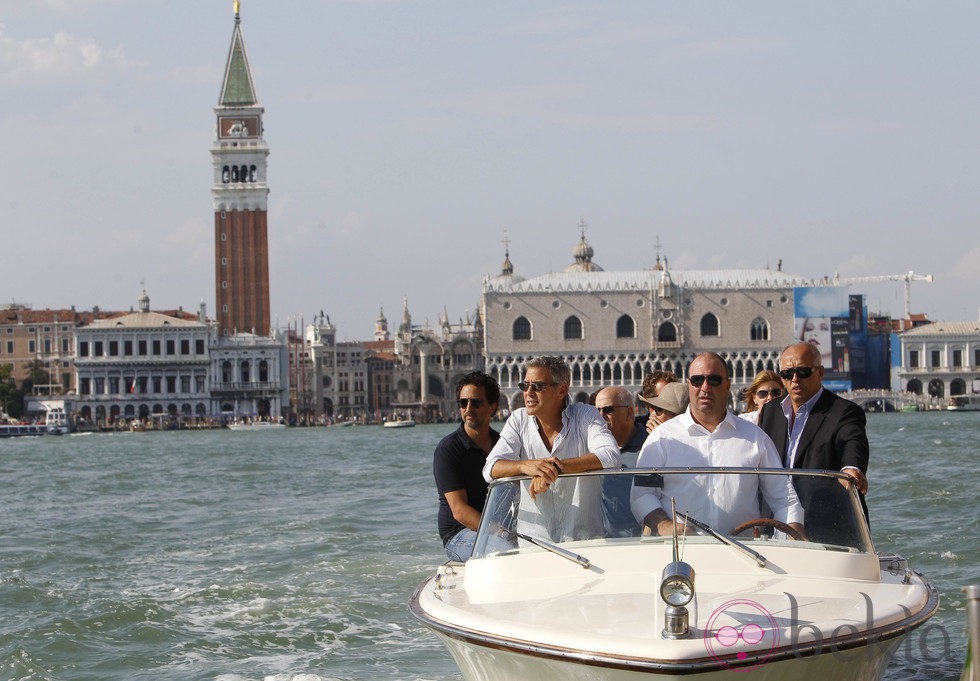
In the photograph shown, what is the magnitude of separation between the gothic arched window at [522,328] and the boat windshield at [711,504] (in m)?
78.1

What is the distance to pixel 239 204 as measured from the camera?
83.7m

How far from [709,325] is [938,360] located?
1512cm

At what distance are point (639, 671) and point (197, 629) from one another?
5.16 metres

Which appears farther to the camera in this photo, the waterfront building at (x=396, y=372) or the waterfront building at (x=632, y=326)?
the waterfront building at (x=396, y=372)

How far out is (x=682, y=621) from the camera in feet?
13.3

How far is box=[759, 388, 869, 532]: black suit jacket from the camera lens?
595 centimetres

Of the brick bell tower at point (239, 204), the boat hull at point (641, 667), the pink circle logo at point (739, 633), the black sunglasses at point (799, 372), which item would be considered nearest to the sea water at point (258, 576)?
the black sunglasses at point (799, 372)

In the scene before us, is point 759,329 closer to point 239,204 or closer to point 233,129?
point 239,204

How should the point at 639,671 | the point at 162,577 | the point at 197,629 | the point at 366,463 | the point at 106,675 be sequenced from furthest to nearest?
1. the point at 366,463
2. the point at 162,577
3. the point at 197,629
4. the point at 106,675
5. the point at 639,671

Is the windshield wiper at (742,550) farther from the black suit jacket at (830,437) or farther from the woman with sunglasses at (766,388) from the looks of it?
the woman with sunglasses at (766,388)

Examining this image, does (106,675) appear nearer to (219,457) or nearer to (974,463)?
(974,463)

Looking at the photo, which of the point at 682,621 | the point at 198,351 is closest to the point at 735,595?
the point at 682,621

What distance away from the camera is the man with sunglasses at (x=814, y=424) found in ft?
19.7

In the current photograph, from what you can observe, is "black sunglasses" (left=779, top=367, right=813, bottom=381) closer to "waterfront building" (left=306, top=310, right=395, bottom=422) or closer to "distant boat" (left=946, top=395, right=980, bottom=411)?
"distant boat" (left=946, top=395, right=980, bottom=411)
